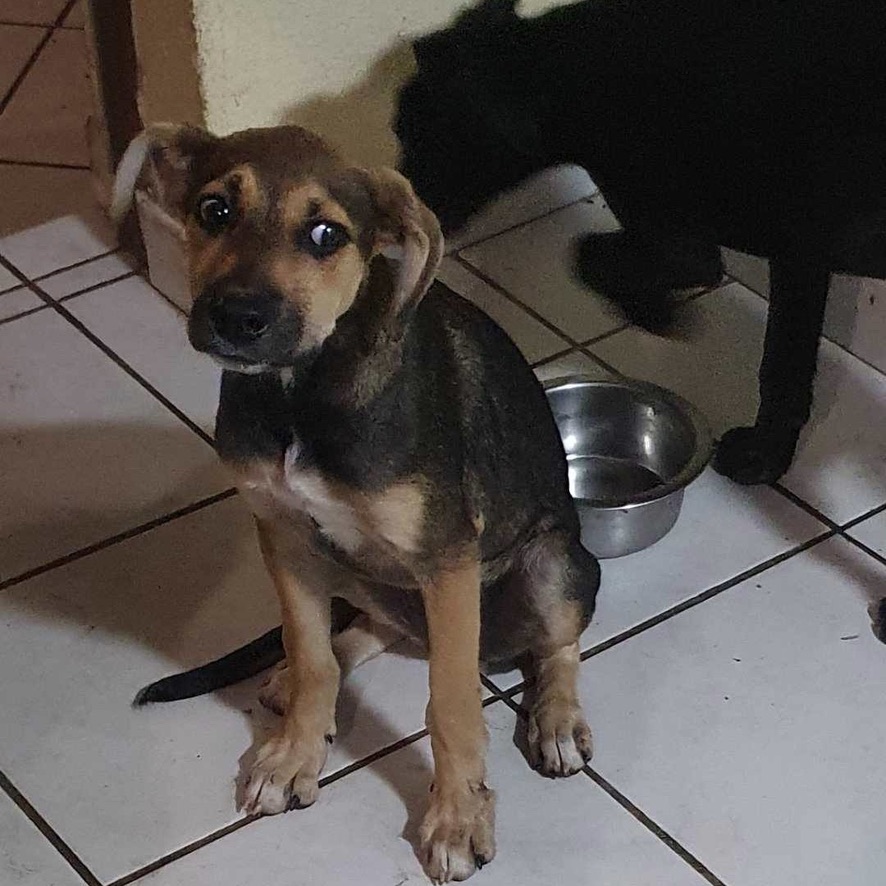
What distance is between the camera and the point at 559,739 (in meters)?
1.59

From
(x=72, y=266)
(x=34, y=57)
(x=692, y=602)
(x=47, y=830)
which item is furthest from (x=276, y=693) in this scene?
(x=34, y=57)

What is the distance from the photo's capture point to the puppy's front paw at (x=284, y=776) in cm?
155

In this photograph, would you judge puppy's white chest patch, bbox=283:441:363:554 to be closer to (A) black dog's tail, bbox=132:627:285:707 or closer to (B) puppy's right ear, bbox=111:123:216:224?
(B) puppy's right ear, bbox=111:123:216:224

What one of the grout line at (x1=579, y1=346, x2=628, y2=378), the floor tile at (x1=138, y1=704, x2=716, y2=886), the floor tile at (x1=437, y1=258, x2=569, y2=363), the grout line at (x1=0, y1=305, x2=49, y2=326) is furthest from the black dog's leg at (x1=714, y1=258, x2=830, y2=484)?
the grout line at (x1=0, y1=305, x2=49, y2=326)

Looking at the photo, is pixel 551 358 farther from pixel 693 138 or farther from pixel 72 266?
pixel 72 266

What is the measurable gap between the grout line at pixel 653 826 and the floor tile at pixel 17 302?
4.14 ft

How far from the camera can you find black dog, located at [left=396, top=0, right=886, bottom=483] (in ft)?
5.47

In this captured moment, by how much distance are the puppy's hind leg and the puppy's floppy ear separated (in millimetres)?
417

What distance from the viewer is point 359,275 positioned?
49.9 inches

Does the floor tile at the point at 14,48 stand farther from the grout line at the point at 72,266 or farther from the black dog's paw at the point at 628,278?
the black dog's paw at the point at 628,278

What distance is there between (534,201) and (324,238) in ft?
4.63

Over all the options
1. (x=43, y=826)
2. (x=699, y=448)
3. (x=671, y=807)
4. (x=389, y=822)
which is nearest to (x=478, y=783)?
(x=389, y=822)

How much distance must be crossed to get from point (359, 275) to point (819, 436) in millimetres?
1034

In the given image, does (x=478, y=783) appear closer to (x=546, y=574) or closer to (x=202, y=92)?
(x=546, y=574)
